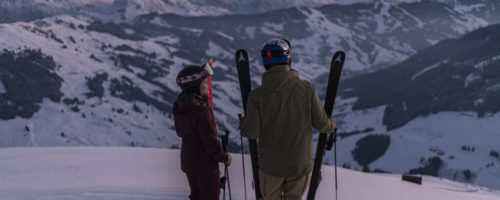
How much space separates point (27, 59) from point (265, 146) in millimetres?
211709

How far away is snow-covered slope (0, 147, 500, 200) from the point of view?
416 inches

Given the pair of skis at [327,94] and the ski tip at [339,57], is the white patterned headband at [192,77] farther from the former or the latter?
the ski tip at [339,57]

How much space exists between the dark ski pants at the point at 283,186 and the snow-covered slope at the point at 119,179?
4262mm

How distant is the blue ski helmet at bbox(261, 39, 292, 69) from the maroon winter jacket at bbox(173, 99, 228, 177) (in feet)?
4.27

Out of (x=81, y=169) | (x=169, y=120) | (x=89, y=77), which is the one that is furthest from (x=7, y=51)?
(x=81, y=169)

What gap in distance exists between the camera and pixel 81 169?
44.9 ft

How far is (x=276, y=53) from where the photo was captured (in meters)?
5.60

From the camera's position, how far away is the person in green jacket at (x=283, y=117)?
5.49m

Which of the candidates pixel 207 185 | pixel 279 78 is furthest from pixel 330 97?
pixel 207 185

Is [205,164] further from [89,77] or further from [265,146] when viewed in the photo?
[89,77]

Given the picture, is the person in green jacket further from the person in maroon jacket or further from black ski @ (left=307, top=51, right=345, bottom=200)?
black ski @ (left=307, top=51, right=345, bottom=200)

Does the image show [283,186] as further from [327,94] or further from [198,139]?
[327,94]

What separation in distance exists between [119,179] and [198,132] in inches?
282

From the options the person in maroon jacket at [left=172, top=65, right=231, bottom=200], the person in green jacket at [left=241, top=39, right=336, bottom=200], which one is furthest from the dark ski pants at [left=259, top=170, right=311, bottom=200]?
the person in maroon jacket at [left=172, top=65, right=231, bottom=200]
